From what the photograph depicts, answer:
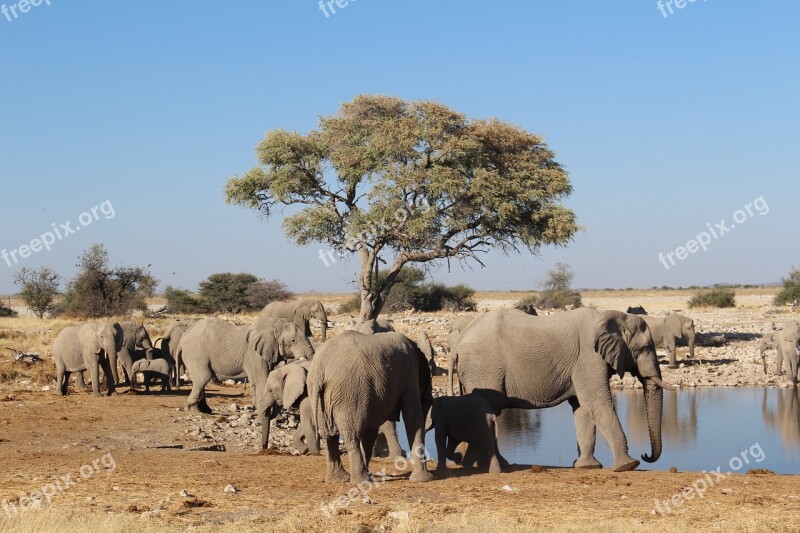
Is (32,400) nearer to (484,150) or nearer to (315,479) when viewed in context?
(315,479)

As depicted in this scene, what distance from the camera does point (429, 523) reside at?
9766 millimetres

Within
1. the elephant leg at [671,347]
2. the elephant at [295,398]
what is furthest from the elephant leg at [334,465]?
the elephant leg at [671,347]

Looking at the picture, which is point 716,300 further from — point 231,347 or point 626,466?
point 626,466

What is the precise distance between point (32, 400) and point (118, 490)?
37.5 ft

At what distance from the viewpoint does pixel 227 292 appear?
66.9 m

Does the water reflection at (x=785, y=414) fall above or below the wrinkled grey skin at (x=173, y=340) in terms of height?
below

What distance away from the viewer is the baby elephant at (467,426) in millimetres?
13000

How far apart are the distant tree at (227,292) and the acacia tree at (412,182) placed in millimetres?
26026

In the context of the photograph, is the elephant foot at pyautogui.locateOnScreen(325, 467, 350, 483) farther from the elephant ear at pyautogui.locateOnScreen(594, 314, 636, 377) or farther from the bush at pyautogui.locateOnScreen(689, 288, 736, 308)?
the bush at pyautogui.locateOnScreen(689, 288, 736, 308)

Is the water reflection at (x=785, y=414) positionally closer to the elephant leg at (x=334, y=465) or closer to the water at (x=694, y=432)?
the water at (x=694, y=432)

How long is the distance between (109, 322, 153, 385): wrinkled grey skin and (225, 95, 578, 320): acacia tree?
1313 cm

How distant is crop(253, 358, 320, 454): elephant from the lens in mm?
15156

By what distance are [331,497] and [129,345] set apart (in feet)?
49.9

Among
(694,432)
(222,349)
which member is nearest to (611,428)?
(694,432)
